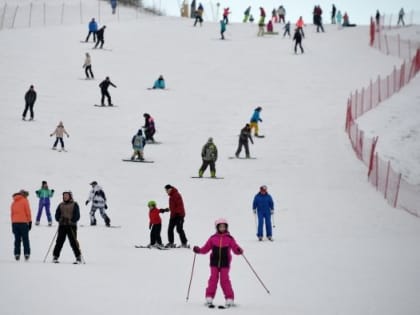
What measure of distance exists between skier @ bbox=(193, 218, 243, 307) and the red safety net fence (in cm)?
1579

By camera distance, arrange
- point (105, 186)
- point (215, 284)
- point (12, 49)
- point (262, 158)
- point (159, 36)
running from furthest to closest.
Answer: point (159, 36)
point (12, 49)
point (262, 158)
point (105, 186)
point (215, 284)

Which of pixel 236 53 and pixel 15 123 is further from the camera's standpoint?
pixel 236 53

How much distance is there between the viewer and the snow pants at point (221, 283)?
44.6 feet

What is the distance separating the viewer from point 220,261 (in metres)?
13.8

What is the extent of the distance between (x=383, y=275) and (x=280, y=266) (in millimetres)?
1885

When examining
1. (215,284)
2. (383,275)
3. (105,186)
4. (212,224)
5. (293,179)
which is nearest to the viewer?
(215,284)

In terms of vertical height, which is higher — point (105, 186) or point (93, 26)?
point (93, 26)

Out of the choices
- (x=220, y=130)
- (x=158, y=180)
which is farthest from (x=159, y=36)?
(x=158, y=180)

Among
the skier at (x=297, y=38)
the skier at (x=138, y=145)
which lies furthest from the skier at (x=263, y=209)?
the skier at (x=297, y=38)

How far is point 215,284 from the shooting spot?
13.6 meters

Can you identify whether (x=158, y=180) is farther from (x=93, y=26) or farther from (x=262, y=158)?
(x=93, y=26)

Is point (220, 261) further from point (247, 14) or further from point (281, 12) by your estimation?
point (247, 14)

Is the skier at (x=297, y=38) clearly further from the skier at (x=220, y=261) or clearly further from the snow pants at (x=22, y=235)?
the skier at (x=220, y=261)

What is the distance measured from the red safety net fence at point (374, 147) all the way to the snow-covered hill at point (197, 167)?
551 mm
